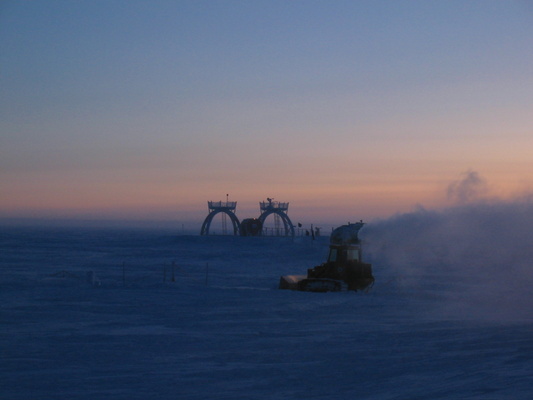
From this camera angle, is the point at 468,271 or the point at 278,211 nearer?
the point at 468,271

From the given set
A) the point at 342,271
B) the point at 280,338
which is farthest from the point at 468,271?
the point at 280,338

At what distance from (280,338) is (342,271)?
10523 mm

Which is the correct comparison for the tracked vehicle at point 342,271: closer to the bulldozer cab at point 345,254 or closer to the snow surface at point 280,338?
the bulldozer cab at point 345,254

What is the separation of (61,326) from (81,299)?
530 centimetres

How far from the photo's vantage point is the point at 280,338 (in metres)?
13.8

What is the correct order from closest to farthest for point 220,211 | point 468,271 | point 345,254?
point 345,254 → point 468,271 → point 220,211

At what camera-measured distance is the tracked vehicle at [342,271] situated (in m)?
23.5

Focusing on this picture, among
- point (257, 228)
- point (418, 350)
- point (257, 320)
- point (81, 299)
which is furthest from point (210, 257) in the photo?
point (418, 350)

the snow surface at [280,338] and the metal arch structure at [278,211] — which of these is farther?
the metal arch structure at [278,211]

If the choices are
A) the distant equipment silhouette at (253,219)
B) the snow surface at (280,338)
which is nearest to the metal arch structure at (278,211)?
the distant equipment silhouette at (253,219)

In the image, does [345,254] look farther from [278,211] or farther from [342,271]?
[278,211]

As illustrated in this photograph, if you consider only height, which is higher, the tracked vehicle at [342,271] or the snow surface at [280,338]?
the tracked vehicle at [342,271]

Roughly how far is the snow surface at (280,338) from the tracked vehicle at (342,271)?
103 cm

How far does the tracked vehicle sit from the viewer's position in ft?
77.1
